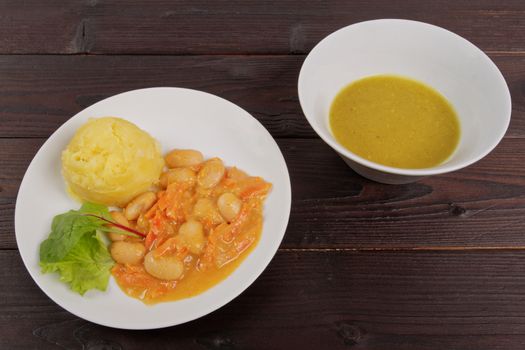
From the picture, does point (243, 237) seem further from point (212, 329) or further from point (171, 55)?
point (171, 55)

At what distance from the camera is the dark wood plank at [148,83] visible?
1.72m

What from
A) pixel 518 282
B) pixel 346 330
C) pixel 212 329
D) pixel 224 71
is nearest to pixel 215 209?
pixel 212 329

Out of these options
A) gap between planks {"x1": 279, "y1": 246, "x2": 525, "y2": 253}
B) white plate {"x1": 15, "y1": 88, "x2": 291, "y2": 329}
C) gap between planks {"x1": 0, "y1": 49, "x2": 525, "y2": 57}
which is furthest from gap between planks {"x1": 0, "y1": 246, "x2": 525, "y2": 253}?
gap between planks {"x1": 0, "y1": 49, "x2": 525, "y2": 57}

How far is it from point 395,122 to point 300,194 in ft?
1.32

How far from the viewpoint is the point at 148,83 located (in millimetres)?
1838

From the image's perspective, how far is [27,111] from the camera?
5.72ft

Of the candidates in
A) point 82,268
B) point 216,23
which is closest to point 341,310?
point 82,268

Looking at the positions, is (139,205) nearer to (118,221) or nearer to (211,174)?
(118,221)

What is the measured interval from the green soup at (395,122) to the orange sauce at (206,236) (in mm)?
362

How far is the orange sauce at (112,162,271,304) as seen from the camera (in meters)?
1.29

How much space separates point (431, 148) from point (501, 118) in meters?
0.22

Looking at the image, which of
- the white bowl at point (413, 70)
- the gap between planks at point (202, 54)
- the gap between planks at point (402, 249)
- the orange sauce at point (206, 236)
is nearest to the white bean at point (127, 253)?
the orange sauce at point (206, 236)

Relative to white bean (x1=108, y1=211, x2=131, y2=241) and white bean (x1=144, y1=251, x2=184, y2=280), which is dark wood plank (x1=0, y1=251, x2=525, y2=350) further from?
white bean (x1=108, y1=211, x2=131, y2=241)

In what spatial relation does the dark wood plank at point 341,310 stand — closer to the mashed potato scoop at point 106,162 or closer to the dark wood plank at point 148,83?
the mashed potato scoop at point 106,162
